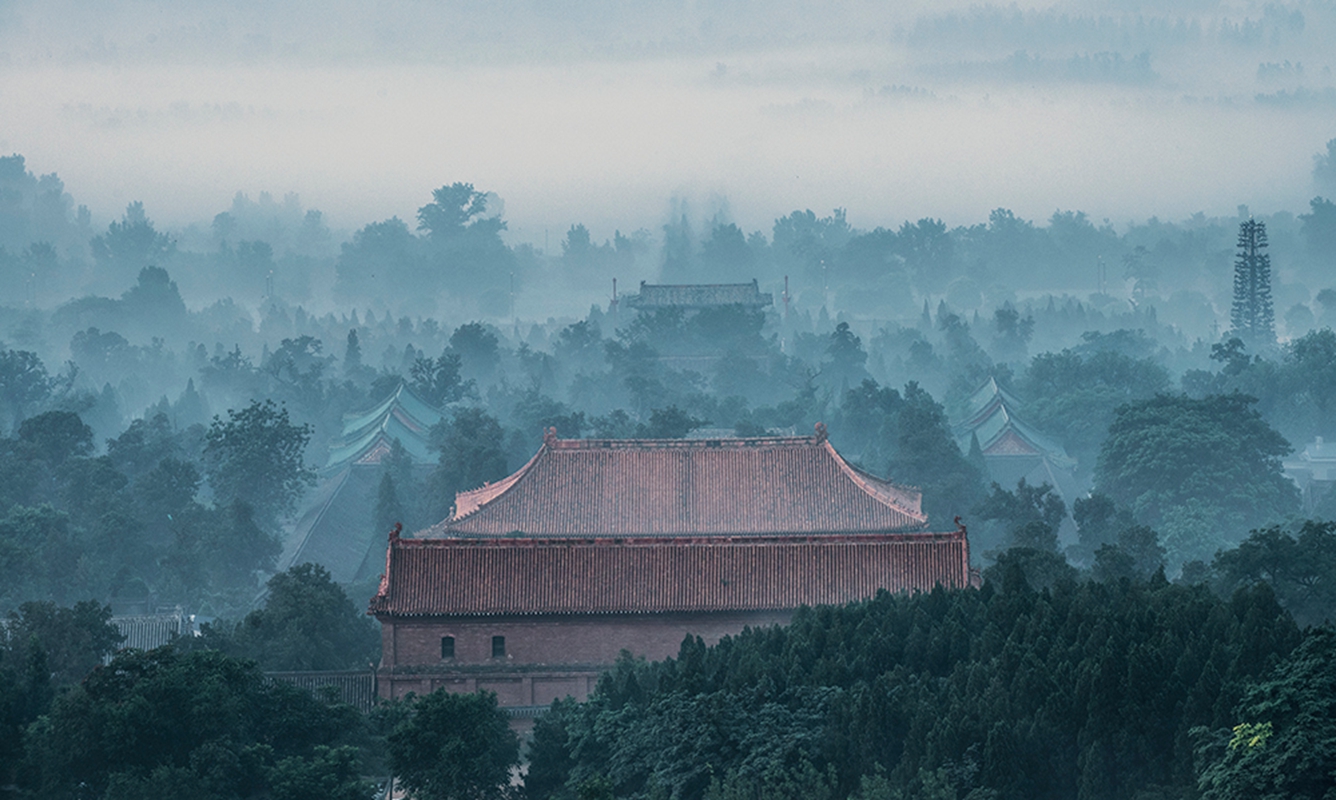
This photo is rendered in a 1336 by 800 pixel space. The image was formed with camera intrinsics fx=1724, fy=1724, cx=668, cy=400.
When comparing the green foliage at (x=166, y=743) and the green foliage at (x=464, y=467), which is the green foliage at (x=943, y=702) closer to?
the green foliage at (x=166, y=743)

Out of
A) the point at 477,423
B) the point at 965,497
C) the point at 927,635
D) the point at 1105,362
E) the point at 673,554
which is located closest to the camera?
the point at 927,635

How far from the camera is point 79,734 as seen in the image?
27.6 metres

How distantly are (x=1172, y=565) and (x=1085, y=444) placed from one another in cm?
2303

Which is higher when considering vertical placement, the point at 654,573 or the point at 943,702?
the point at 654,573

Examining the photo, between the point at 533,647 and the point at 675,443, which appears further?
the point at 675,443

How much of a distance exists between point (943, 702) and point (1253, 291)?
277 feet

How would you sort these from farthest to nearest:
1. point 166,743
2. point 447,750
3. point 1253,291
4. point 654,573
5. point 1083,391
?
point 1253,291, point 1083,391, point 654,573, point 166,743, point 447,750

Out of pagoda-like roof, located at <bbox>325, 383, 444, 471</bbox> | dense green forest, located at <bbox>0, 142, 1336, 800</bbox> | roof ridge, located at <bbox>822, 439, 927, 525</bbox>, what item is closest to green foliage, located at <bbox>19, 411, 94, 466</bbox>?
dense green forest, located at <bbox>0, 142, 1336, 800</bbox>

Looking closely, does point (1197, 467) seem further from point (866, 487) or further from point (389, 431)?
point (389, 431)

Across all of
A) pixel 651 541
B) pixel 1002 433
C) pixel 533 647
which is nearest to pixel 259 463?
pixel 1002 433

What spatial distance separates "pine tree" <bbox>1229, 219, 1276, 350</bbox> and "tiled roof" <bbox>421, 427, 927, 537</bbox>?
2382 inches

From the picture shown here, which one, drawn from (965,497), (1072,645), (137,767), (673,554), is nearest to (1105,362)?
(965,497)

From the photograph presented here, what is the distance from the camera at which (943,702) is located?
2778cm

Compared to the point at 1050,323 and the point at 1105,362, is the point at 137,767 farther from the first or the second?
the point at 1050,323
